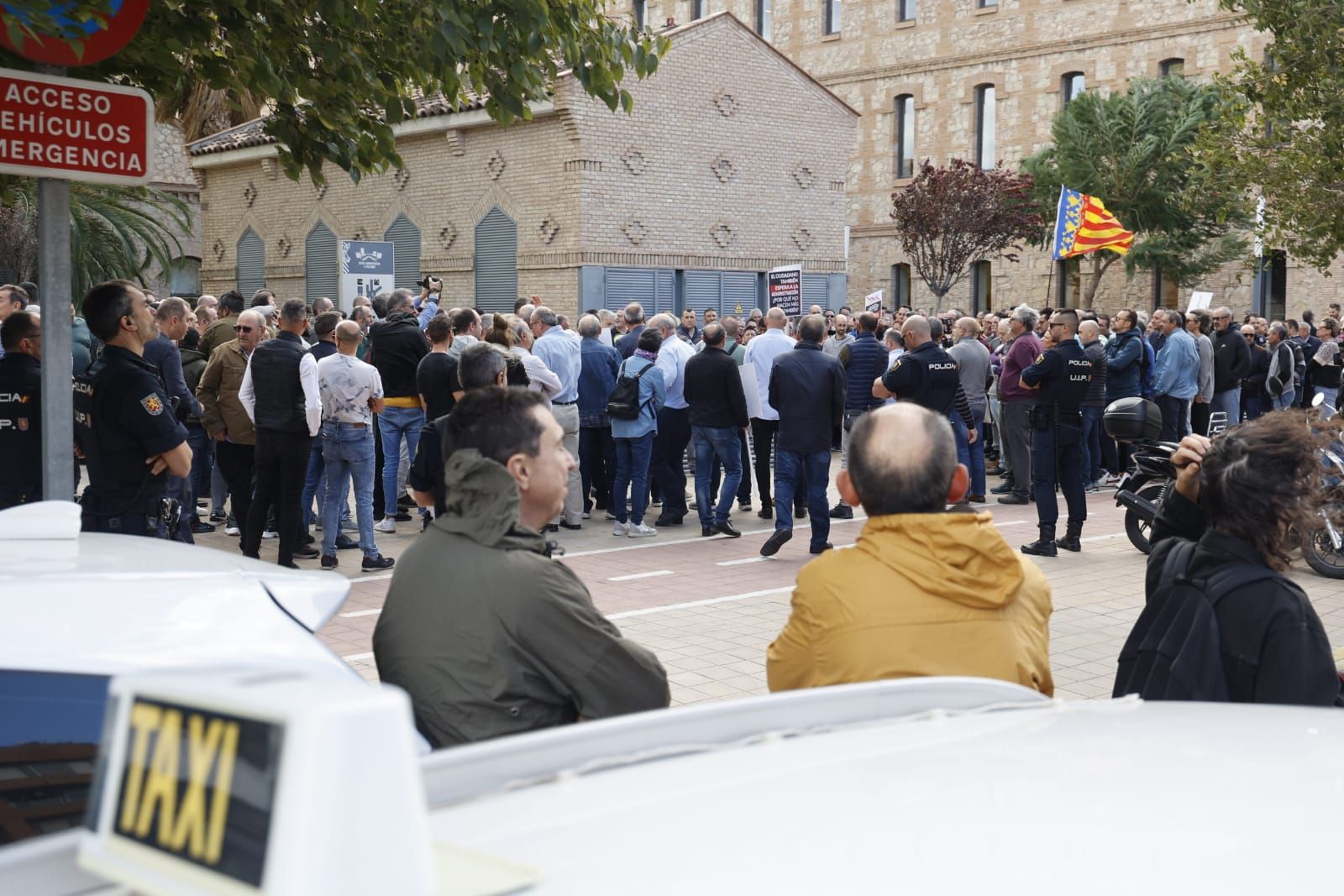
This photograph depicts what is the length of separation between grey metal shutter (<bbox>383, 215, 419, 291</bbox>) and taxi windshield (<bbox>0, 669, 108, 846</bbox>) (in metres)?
26.9

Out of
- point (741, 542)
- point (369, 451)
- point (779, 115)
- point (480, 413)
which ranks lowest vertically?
point (741, 542)

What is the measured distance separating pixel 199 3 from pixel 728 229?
22375 mm

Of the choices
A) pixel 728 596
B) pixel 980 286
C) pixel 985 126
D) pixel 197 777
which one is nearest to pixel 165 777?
pixel 197 777

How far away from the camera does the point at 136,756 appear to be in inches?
37.2

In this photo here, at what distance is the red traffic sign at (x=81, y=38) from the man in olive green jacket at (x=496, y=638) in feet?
8.31

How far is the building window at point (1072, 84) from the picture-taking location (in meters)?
39.9

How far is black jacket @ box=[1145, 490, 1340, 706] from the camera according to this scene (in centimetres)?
299

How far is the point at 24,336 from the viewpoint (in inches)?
282

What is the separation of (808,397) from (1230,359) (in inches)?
344

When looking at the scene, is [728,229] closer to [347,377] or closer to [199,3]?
[347,377]

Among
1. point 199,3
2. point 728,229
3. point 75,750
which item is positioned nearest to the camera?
point 75,750

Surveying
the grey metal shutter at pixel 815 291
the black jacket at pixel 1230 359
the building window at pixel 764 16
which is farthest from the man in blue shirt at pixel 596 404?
the building window at pixel 764 16

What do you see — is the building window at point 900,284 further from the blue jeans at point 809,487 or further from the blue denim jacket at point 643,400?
the blue jeans at point 809,487

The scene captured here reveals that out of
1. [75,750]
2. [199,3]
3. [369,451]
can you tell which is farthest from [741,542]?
[75,750]
